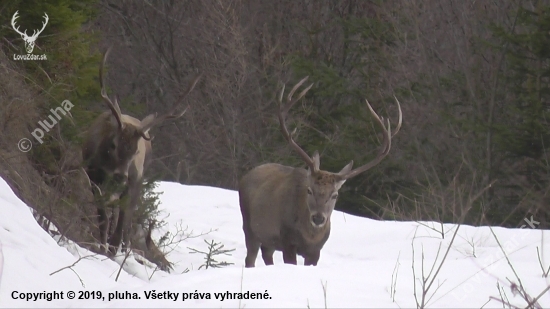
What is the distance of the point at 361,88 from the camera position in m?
22.7

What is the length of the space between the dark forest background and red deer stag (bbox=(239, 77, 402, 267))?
4939 mm

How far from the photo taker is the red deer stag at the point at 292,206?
28.8ft

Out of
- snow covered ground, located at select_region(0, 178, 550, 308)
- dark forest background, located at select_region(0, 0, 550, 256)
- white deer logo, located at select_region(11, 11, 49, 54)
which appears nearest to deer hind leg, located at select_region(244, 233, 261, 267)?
snow covered ground, located at select_region(0, 178, 550, 308)

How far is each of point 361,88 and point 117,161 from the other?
14.2 meters

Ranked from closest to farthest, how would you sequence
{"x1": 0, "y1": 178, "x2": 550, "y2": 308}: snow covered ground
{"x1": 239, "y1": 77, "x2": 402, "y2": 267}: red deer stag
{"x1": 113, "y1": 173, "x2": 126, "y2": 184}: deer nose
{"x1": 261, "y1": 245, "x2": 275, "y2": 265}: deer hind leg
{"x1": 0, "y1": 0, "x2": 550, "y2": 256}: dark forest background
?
1. {"x1": 0, "y1": 178, "x2": 550, "y2": 308}: snow covered ground
2. {"x1": 239, "y1": 77, "x2": 402, "y2": 267}: red deer stag
3. {"x1": 113, "y1": 173, "x2": 126, "y2": 184}: deer nose
4. {"x1": 261, "y1": 245, "x2": 275, "y2": 265}: deer hind leg
5. {"x1": 0, "y1": 0, "x2": 550, "y2": 256}: dark forest background

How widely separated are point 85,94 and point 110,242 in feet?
5.89

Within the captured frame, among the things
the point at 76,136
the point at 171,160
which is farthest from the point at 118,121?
the point at 171,160

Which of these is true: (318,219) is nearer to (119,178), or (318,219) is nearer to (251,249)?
(251,249)

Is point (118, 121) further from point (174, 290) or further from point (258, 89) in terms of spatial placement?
point (258, 89)

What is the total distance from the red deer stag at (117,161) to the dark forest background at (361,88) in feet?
15.6

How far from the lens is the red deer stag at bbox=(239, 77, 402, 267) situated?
8773 mm

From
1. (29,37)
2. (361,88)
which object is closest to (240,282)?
(29,37)

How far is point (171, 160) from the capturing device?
25.5 m

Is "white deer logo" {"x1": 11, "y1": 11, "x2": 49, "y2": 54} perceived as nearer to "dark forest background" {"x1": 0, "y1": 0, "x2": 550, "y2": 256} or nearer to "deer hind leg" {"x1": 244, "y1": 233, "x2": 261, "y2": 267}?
"deer hind leg" {"x1": 244, "y1": 233, "x2": 261, "y2": 267}
